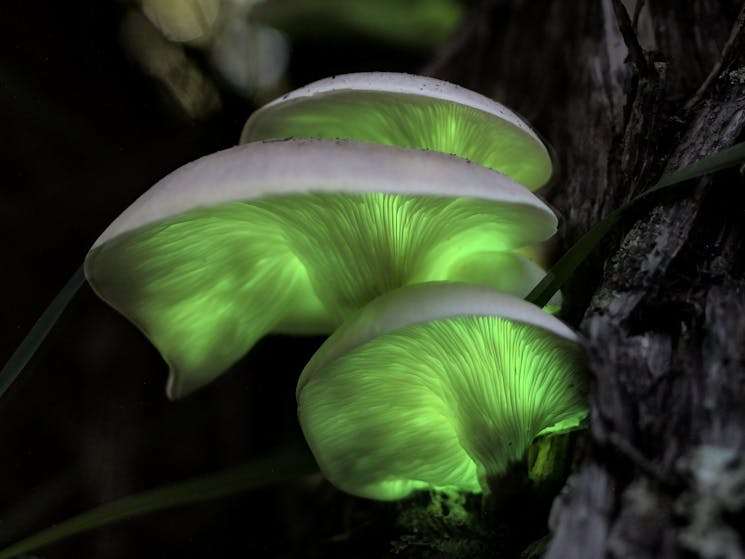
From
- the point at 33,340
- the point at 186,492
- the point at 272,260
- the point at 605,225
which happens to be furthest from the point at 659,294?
the point at 33,340

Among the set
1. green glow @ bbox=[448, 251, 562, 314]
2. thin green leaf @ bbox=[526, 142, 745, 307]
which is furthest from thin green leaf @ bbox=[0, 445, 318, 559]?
thin green leaf @ bbox=[526, 142, 745, 307]

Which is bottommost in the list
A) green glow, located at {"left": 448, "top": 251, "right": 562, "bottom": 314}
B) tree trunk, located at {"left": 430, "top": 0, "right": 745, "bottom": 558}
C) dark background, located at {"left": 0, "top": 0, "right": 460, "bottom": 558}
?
dark background, located at {"left": 0, "top": 0, "right": 460, "bottom": 558}

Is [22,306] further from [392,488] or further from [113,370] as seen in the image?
[392,488]

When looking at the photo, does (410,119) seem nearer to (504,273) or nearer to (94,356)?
(504,273)

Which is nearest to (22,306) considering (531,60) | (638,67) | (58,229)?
(58,229)

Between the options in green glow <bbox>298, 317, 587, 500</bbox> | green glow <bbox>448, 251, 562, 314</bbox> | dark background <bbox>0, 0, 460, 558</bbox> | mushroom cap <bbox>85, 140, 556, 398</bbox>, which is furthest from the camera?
dark background <bbox>0, 0, 460, 558</bbox>

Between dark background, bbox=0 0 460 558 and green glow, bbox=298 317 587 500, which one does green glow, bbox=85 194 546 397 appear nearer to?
green glow, bbox=298 317 587 500

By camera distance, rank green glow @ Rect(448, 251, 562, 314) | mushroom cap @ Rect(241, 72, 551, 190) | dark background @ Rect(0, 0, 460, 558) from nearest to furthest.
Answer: mushroom cap @ Rect(241, 72, 551, 190), green glow @ Rect(448, 251, 562, 314), dark background @ Rect(0, 0, 460, 558)
